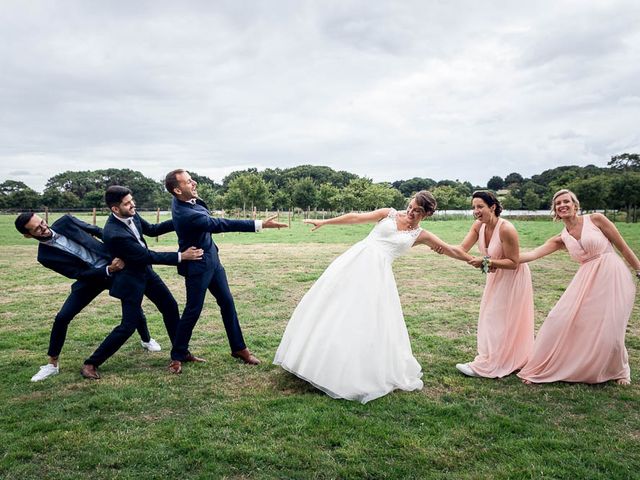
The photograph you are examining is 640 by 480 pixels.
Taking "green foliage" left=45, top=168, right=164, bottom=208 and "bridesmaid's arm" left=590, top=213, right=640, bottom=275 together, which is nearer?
"bridesmaid's arm" left=590, top=213, right=640, bottom=275

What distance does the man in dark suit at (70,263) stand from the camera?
5.82 m

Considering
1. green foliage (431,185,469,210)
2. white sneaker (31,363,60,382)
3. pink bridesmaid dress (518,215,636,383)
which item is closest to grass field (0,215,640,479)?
white sneaker (31,363,60,382)

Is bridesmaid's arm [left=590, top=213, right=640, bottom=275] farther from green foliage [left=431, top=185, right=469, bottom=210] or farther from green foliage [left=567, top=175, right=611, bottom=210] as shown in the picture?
green foliage [left=431, top=185, right=469, bottom=210]

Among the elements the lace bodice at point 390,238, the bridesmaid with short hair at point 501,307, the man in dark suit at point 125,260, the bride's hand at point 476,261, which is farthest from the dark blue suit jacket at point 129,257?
the bridesmaid with short hair at point 501,307

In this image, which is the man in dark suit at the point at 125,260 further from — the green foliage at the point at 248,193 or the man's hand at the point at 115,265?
the green foliage at the point at 248,193

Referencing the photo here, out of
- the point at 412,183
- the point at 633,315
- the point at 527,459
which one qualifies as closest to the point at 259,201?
the point at 633,315

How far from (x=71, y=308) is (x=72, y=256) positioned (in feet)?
2.33

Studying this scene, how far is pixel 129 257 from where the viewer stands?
5801mm

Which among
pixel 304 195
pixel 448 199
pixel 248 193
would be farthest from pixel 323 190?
pixel 448 199

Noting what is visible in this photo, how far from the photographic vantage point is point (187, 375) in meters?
5.95

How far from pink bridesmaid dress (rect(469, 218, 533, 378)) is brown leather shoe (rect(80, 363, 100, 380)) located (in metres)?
5.00

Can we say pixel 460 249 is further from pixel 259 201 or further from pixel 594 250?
pixel 259 201

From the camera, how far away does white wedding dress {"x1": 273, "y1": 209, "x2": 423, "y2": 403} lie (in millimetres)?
5121

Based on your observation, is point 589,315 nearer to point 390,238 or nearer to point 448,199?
point 390,238
